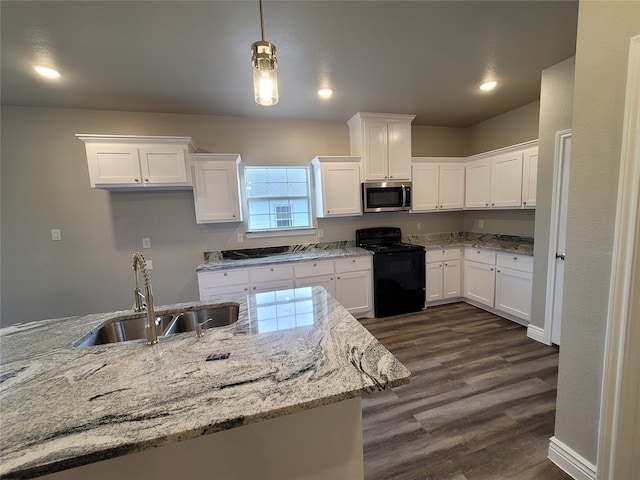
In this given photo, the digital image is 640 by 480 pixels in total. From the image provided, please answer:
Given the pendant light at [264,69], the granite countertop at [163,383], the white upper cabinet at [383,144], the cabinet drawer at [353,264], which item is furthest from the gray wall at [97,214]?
the pendant light at [264,69]

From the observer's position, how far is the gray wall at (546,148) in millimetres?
2443

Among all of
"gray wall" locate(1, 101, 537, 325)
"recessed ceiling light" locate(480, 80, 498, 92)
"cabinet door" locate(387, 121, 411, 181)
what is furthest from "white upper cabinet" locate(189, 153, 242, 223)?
"recessed ceiling light" locate(480, 80, 498, 92)

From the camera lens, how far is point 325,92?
9.24 ft

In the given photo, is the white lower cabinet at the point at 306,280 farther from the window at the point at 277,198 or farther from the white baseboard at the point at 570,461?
the white baseboard at the point at 570,461

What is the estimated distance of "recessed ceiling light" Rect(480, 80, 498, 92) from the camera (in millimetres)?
2801

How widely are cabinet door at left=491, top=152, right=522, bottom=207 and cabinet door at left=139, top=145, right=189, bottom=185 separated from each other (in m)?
3.92

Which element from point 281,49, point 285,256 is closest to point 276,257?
point 285,256

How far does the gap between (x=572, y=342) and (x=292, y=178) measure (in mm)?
3300

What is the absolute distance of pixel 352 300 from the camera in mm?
3510

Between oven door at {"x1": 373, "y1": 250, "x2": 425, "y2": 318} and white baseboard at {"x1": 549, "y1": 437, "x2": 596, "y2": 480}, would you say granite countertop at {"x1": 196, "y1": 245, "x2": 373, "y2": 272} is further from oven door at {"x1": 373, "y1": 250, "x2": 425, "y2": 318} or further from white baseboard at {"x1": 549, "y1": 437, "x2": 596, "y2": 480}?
white baseboard at {"x1": 549, "y1": 437, "x2": 596, "y2": 480}

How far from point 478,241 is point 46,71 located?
537 centimetres

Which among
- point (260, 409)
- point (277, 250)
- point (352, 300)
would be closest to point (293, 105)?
point (277, 250)

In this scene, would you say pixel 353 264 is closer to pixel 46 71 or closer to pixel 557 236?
A: pixel 557 236

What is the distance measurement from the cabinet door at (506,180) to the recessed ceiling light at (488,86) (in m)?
0.87
